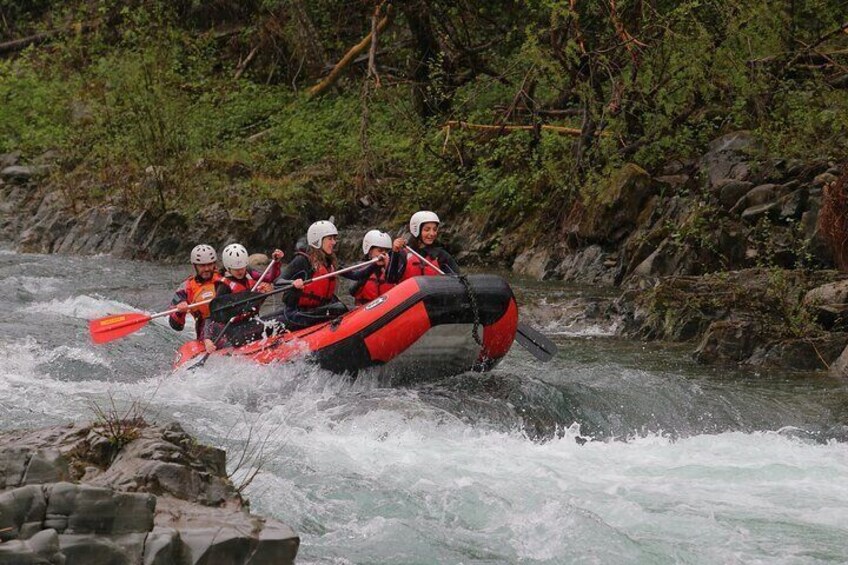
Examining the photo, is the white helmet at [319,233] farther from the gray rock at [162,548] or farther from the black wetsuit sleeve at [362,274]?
the gray rock at [162,548]

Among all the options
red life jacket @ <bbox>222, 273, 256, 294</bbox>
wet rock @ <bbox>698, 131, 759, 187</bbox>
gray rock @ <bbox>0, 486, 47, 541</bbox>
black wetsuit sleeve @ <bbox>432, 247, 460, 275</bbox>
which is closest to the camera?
gray rock @ <bbox>0, 486, 47, 541</bbox>

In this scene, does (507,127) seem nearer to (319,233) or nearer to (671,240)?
(671,240)

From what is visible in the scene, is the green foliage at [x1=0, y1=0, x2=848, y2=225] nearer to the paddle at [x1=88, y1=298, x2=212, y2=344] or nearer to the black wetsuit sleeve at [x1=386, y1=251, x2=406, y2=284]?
the black wetsuit sleeve at [x1=386, y1=251, x2=406, y2=284]

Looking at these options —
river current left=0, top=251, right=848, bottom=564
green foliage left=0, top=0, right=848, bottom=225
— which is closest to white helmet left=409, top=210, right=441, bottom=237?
river current left=0, top=251, right=848, bottom=564

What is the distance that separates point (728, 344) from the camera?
30.1 ft

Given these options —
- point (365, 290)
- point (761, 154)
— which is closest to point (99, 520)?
point (365, 290)

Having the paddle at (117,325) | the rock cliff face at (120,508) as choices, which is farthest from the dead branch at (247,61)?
the rock cliff face at (120,508)

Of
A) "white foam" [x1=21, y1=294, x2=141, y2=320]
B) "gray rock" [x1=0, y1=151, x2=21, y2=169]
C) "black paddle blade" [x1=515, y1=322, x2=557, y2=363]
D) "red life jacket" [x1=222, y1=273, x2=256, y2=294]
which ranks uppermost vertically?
"red life jacket" [x1=222, y1=273, x2=256, y2=294]

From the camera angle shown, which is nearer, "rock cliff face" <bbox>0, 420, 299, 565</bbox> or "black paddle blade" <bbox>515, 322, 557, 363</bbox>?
"rock cliff face" <bbox>0, 420, 299, 565</bbox>

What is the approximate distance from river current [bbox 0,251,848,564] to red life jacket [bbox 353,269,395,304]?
835 mm

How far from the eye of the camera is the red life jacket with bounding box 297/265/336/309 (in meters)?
8.64

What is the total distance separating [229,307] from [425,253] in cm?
150

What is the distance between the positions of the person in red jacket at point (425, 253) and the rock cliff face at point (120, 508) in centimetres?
419

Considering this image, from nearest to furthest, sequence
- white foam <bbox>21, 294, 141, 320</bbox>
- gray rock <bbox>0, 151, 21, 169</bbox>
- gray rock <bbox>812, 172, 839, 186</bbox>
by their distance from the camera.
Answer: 1. gray rock <bbox>812, 172, 839, 186</bbox>
2. white foam <bbox>21, 294, 141, 320</bbox>
3. gray rock <bbox>0, 151, 21, 169</bbox>
